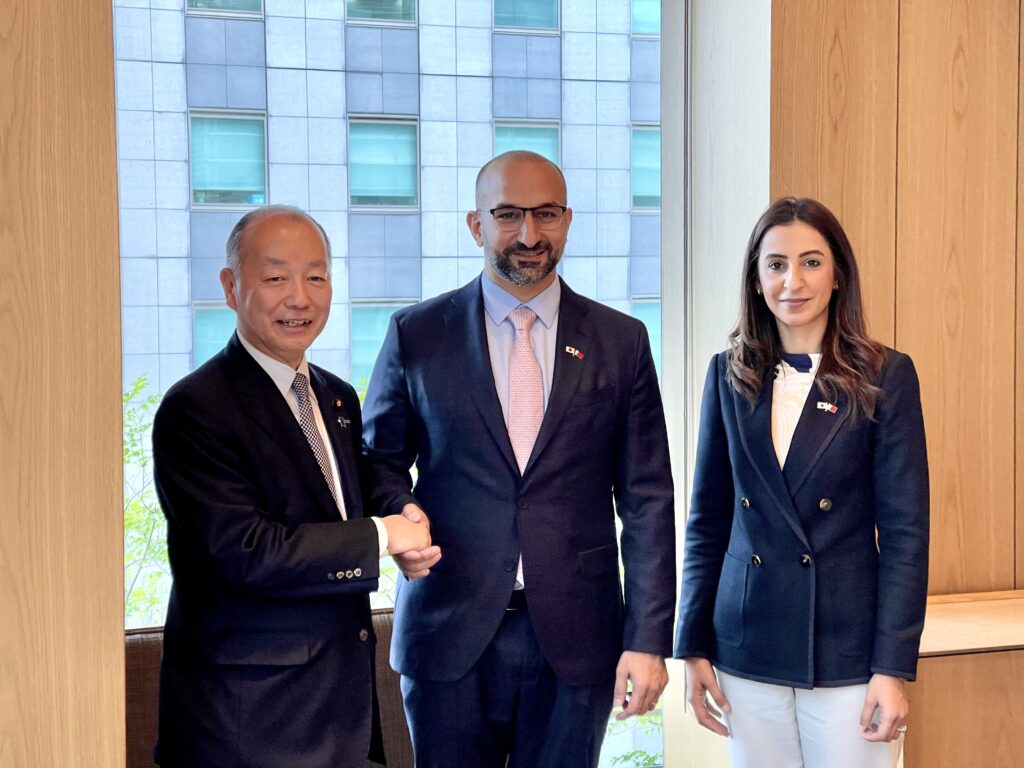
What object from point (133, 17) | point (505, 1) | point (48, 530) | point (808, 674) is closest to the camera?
point (48, 530)

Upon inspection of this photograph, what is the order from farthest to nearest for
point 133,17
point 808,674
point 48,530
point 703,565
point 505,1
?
point 505,1 < point 133,17 < point 703,565 < point 808,674 < point 48,530

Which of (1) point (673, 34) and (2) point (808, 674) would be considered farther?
(1) point (673, 34)

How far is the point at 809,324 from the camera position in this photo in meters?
2.31

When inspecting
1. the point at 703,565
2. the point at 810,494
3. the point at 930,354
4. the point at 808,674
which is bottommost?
the point at 808,674

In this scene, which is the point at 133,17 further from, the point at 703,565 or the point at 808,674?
the point at 808,674

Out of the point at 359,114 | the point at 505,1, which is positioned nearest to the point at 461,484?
the point at 359,114

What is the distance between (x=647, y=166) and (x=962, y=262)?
1.03 metres

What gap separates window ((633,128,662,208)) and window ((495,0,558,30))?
0.46 m

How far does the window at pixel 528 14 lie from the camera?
3314 millimetres

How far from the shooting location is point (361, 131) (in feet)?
10.6

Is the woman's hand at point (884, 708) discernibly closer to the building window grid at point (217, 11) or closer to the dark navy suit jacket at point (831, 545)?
the dark navy suit jacket at point (831, 545)

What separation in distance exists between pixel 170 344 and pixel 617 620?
1.59 meters

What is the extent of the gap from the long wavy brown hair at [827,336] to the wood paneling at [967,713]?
0.96 meters

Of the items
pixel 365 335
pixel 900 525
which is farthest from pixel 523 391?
pixel 365 335
